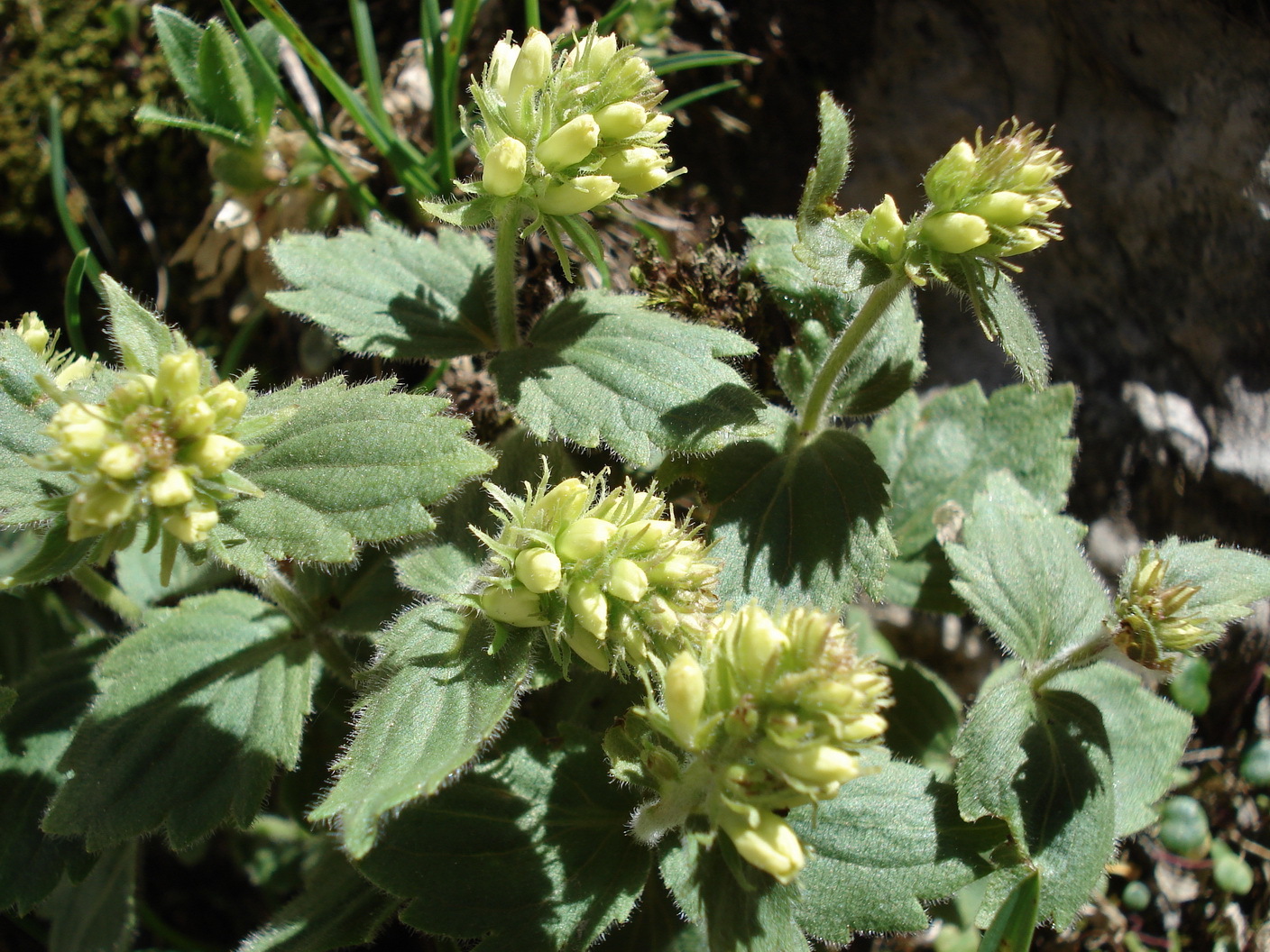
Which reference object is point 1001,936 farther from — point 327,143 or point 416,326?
point 327,143

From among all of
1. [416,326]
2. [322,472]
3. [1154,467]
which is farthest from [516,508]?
[1154,467]

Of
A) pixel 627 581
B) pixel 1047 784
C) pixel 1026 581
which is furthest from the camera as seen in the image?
pixel 1026 581

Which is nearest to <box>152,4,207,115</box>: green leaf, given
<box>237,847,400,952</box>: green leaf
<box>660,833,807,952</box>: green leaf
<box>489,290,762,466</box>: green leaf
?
<box>489,290,762,466</box>: green leaf

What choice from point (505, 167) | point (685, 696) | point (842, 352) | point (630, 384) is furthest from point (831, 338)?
point (685, 696)

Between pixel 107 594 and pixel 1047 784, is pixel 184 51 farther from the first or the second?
pixel 1047 784

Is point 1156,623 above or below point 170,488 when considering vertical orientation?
below

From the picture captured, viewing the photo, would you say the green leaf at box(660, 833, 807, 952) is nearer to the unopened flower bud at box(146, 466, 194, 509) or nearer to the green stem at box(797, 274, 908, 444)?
the green stem at box(797, 274, 908, 444)
